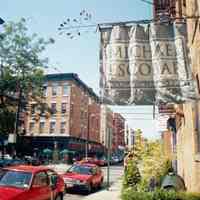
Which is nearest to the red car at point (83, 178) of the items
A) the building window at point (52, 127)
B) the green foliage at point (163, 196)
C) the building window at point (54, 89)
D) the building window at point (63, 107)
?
the green foliage at point (163, 196)

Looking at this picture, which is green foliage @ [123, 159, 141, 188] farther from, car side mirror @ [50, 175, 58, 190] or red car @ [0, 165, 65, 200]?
car side mirror @ [50, 175, 58, 190]

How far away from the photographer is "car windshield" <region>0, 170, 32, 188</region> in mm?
9203

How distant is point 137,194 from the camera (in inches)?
330

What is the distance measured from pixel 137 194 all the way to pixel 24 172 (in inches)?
144

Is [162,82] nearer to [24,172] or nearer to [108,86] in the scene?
[108,86]

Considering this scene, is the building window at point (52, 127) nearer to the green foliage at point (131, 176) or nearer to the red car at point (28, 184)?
the green foliage at point (131, 176)

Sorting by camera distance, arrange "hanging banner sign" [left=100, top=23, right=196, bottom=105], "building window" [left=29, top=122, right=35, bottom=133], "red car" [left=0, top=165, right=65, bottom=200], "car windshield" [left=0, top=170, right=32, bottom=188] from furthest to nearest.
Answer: "building window" [left=29, top=122, right=35, bottom=133], "car windshield" [left=0, top=170, right=32, bottom=188], "red car" [left=0, top=165, right=65, bottom=200], "hanging banner sign" [left=100, top=23, right=196, bottom=105]

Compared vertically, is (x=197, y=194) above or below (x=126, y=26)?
below

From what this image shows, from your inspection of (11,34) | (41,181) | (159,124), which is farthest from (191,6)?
(11,34)

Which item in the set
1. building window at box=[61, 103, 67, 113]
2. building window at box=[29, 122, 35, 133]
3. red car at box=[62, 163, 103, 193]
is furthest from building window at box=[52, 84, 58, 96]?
red car at box=[62, 163, 103, 193]

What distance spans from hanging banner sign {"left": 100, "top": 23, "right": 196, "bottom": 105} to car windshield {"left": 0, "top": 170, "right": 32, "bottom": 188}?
485cm

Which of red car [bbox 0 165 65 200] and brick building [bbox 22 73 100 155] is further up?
brick building [bbox 22 73 100 155]

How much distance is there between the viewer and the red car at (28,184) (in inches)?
333

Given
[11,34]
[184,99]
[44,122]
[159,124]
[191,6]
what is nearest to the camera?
[184,99]
